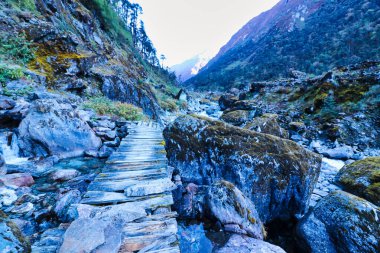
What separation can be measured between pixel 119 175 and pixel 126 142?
183 cm

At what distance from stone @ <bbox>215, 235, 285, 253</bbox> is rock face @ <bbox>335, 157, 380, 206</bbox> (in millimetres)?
3350

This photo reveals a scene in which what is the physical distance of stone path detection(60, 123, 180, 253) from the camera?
1577 mm

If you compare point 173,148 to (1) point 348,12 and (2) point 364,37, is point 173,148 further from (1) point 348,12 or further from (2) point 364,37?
(1) point 348,12

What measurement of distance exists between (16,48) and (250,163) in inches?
434

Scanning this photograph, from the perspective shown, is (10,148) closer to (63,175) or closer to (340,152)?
(63,175)

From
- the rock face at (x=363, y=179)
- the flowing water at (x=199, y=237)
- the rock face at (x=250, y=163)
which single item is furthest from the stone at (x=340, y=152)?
the flowing water at (x=199, y=237)

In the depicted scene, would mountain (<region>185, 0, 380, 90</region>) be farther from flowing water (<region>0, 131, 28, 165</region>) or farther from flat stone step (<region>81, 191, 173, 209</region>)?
flowing water (<region>0, 131, 28, 165</region>)

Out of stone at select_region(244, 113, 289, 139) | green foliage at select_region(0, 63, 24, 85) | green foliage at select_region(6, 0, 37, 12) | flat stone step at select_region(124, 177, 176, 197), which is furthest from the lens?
green foliage at select_region(6, 0, 37, 12)

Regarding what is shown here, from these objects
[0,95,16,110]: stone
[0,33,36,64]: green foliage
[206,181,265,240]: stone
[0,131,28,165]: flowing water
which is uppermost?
[0,33,36,64]: green foliage

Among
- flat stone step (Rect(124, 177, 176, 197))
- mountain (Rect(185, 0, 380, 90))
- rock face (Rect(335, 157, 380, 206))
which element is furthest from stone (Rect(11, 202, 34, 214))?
mountain (Rect(185, 0, 380, 90))

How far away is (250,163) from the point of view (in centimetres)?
455

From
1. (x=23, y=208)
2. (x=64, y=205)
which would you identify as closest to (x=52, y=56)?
(x=23, y=208)

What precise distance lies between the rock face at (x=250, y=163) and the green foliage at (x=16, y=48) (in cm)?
821

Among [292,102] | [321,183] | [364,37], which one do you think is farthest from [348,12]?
[321,183]
